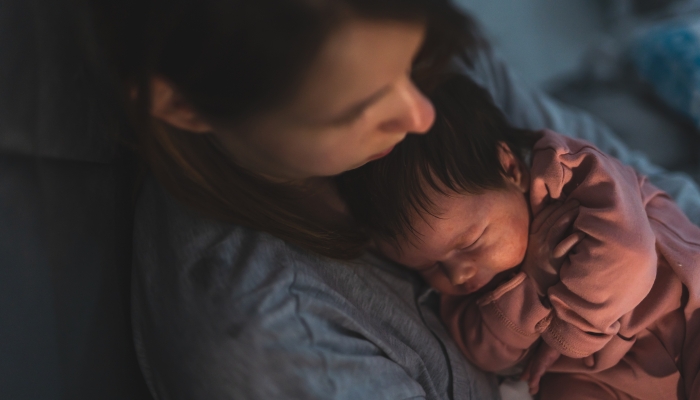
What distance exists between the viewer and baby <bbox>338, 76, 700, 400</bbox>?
74 centimetres

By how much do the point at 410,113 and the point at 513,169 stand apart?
0.38m

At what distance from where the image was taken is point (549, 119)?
119 centimetres

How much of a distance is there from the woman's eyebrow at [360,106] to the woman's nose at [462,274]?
0.41 m

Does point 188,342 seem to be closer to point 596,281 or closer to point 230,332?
point 230,332

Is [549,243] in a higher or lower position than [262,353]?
lower

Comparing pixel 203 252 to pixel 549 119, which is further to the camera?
pixel 549 119

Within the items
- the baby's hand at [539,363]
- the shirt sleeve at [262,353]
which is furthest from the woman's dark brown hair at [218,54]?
the baby's hand at [539,363]

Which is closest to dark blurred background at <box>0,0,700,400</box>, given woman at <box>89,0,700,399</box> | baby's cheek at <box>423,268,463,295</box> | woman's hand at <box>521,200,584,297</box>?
woman at <box>89,0,700,399</box>

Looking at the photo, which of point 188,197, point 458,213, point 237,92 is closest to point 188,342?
point 188,197

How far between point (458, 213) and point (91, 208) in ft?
1.73

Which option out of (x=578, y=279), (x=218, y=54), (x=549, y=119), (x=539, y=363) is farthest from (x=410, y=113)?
(x=549, y=119)

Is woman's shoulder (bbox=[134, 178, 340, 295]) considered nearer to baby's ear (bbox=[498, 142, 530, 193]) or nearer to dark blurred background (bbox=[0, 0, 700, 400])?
dark blurred background (bbox=[0, 0, 700, 400])

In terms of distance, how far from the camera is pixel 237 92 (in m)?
0.49

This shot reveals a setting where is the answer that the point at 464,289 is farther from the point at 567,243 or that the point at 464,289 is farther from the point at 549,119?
the point at 549,119
